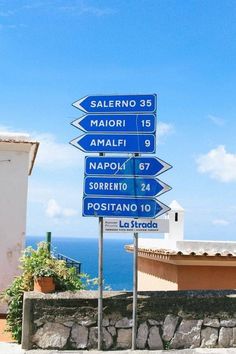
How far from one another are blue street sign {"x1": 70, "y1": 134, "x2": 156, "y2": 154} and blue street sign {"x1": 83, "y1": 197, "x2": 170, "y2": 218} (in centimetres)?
73

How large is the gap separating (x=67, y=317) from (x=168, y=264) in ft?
17.5

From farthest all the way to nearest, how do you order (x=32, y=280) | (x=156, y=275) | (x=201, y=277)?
(x=156, y=275) → (x=201, y=277) → (x=32, y=280)

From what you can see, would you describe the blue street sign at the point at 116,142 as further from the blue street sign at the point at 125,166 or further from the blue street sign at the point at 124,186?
the blue street sign at the point at 124,186

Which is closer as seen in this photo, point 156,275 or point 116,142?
point 116,142

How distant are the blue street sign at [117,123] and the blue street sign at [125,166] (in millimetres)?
416

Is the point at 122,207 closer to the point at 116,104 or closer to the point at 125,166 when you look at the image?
the point at 125,166

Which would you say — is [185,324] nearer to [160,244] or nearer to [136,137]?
[136,137]

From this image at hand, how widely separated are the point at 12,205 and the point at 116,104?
209 inches

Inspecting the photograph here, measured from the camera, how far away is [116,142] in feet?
25.4

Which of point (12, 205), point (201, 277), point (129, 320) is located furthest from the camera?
point (12, 205)

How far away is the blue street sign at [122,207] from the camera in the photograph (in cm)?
766

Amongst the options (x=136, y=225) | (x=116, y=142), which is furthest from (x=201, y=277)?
(x=116, y=142)

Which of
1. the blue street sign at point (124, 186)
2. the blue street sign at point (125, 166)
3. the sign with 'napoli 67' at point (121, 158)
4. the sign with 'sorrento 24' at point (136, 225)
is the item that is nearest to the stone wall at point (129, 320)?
the sign with 'sorrento 24' at point (136, 225)

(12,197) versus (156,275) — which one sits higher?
(12,197)
